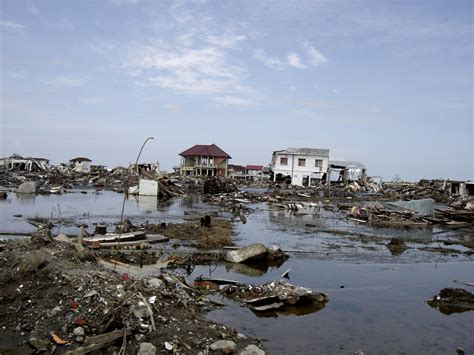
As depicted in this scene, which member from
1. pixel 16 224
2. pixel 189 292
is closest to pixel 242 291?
pixel 189 292

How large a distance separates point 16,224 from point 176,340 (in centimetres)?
1305

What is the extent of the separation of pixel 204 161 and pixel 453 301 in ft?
189

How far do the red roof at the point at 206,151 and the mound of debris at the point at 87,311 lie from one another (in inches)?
2272

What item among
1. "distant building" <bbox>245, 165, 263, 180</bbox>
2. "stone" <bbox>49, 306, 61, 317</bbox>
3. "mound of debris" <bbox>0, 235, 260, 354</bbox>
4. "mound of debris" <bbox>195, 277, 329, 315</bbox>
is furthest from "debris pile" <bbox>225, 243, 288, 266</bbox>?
"distant building" <bbox>245, 165, 263, 180</bbox>

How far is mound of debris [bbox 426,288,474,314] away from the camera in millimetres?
9359

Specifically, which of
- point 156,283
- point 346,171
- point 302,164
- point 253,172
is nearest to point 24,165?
point 253,172

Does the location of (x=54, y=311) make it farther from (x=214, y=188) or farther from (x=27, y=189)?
(x=214, y=188)

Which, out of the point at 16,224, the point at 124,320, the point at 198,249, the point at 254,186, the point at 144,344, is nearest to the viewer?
the point at 144,344

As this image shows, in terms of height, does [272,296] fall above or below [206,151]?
below

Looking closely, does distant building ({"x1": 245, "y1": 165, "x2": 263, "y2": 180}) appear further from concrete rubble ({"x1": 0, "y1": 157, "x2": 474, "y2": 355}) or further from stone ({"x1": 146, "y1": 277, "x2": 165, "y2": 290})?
stone ({"x1": 146, "y1": 277, "x2": 165, "y2": 290})

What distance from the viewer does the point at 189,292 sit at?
326 inches

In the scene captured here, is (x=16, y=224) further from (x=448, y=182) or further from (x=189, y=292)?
(x=448, y=182)

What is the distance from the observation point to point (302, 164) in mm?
59312

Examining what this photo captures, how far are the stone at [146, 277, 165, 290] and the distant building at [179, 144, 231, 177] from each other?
187 ft
